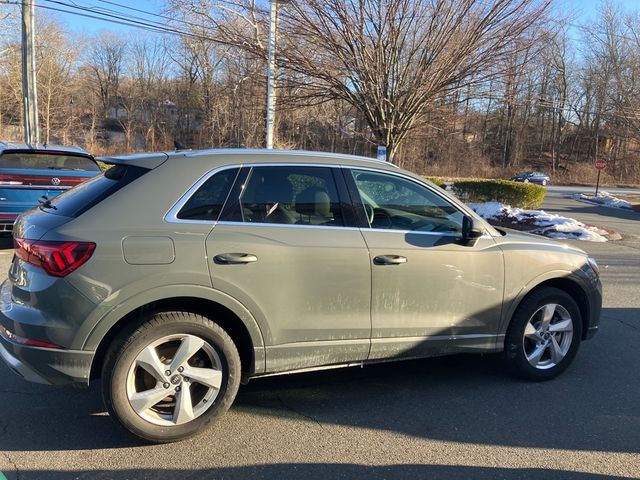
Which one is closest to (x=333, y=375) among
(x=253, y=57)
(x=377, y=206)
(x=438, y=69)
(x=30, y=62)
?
(x=377, y=206)

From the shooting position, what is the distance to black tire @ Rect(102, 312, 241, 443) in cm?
310

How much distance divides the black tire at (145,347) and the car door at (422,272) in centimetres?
105

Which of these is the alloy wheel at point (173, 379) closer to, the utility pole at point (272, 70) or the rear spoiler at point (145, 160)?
the rear spoiler at point (145, 160)

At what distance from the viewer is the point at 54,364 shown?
9.96ft

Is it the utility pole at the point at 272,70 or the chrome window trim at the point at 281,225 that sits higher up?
the utility pole at the point at 272,70

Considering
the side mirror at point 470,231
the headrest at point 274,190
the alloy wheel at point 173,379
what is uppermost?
the headrest at point 274,190

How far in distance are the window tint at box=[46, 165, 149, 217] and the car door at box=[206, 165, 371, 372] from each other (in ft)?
2.10

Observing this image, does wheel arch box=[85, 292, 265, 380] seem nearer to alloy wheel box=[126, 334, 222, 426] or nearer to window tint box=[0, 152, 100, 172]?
alloy wheel box=[126, 334, 222, 426]

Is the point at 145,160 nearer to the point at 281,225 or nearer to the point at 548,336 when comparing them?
the point at 281,225

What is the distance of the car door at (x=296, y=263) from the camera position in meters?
3.32

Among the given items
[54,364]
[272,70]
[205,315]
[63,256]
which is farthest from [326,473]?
[272,70]

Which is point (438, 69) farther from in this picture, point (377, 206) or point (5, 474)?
point (5, 474)

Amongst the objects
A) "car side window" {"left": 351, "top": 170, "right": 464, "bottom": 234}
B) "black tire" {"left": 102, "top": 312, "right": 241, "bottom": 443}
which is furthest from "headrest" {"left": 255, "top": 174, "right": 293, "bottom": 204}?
"black tire" {"left": 102, "top": 312, "right": 241, "bottom": 443}

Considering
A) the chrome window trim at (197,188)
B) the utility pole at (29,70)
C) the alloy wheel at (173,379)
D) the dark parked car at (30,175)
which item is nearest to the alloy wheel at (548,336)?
the chrome window trim at (197,188)
